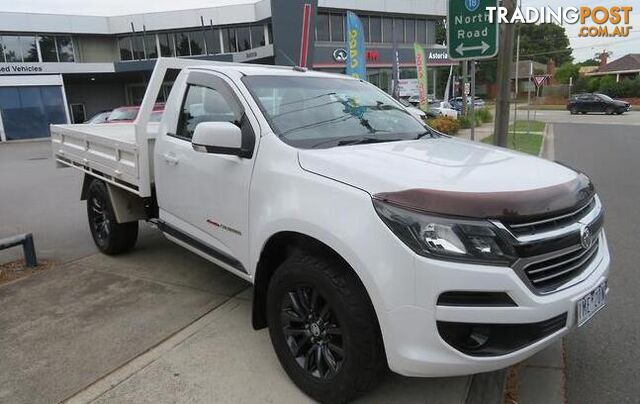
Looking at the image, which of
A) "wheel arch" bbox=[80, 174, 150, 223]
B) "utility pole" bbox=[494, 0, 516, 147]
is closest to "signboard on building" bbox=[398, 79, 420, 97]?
"utility pole" bbox=[494, 0, 516, 147]

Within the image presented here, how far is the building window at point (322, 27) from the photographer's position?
1608 inches

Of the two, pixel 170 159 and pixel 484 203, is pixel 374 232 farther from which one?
pixel 170 159

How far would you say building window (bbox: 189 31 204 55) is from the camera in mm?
42656

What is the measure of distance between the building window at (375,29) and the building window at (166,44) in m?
16.4

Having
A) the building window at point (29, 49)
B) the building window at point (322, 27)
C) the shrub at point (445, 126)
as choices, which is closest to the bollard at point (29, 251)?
the shrub at point (445, 126)

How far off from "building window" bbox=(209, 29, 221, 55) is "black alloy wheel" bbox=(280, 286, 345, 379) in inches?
1649

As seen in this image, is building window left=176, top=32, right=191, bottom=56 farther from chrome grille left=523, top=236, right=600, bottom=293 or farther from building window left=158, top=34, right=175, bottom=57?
chrome grille left=523, top=236, right=600, bottom=293

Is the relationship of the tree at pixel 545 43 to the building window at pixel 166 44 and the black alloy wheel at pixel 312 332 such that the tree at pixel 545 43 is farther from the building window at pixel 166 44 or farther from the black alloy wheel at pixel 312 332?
the black alloy wheel at pixel 312 332

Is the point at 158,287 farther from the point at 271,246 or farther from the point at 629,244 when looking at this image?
the point at 629,244

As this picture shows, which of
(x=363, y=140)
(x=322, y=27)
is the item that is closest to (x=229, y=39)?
(x=322, y=27)

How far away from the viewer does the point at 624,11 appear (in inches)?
1172

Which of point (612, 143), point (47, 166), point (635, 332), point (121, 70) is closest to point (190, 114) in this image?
point (635, 332)

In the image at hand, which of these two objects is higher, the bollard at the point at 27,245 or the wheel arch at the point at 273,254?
the wheel arch at the point at 273,254

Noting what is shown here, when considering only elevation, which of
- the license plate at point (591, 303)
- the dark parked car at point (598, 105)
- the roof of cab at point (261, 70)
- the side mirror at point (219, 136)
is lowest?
the dark parked car at point (598, 105)
